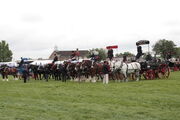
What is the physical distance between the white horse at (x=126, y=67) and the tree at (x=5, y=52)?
91636 millimetres

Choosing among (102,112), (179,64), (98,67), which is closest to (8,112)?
(102,112)

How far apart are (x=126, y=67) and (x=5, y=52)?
310ft

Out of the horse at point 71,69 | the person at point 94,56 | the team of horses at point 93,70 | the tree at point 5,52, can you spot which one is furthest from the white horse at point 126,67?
the tree at point 5,52

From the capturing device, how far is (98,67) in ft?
87.8

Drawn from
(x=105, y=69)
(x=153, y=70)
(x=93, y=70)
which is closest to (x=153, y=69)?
(x=153, y=70)

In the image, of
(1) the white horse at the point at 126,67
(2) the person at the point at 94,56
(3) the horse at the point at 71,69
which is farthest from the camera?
(2) the person at the point at 94,56

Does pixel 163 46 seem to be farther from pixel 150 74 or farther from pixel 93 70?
pixel 93 70

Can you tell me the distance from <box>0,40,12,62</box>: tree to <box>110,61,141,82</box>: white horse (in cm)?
9164

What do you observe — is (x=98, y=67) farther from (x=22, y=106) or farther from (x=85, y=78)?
(x=22, y=106)

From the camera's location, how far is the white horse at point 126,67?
86.6ft

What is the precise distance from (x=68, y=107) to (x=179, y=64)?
4025 cm

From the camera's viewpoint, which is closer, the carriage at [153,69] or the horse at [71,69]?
the carriage at [153,69]

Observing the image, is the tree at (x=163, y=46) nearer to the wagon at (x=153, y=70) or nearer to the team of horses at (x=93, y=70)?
the wagon at (x=153, y=70)

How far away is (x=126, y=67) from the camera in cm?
2667
